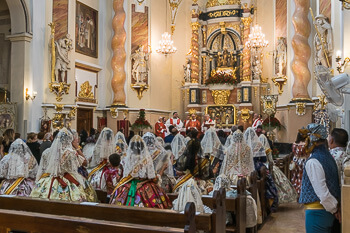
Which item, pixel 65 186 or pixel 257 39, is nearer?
→ pixel 65 186

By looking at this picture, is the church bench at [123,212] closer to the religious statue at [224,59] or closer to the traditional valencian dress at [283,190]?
the traditional valencian dress at [283,190]

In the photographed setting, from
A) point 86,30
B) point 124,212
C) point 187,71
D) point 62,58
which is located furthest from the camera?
point 187,71

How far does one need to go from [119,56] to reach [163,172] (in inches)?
488

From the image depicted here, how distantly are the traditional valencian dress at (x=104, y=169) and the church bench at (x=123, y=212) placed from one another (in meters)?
1.64

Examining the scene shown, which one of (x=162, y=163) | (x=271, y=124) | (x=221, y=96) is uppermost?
(x=221, y=96)

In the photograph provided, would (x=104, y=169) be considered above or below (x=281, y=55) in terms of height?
below

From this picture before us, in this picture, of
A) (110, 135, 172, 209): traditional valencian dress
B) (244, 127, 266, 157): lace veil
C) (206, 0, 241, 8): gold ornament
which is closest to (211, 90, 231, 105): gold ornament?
(206, 0, 241, 8): gold ornament

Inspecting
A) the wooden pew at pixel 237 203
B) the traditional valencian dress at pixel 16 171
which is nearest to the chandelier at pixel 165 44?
the traditional valencian dress at pixel 16 171

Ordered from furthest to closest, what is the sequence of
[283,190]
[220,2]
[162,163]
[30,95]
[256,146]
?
[220,2]
[30,95]
[283,190]
[256,146]
[162,163]

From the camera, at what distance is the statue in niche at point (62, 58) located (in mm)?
14344

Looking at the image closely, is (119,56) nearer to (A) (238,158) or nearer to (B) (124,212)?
(A) (238,158)

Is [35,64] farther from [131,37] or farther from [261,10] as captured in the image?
[261,10]

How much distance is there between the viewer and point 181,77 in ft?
66.6

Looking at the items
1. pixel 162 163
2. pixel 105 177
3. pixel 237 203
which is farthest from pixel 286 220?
pixel 105 177
